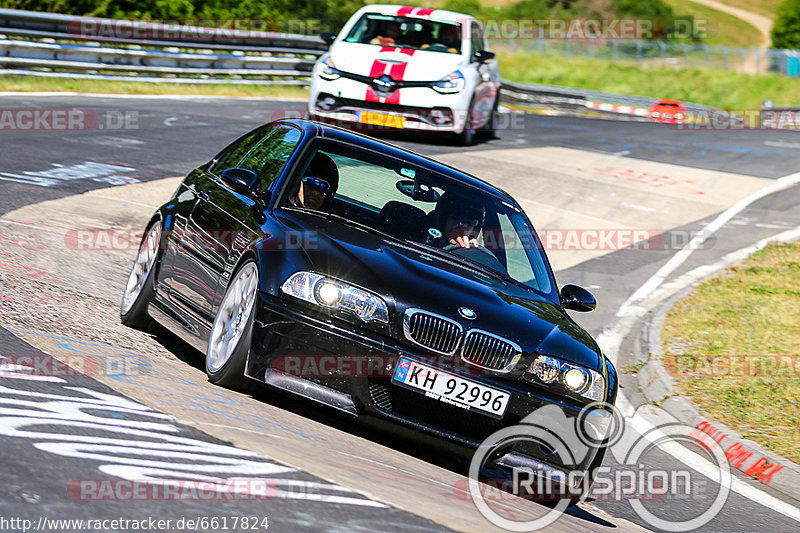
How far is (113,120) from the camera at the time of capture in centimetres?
1697

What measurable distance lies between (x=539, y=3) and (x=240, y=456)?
9486 cm

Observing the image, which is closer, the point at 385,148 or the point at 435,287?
the point at 435,287

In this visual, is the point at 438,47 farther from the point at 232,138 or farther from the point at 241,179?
the point at 241,179

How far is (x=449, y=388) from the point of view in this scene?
17.5ft

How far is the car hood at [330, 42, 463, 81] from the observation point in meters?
16.8

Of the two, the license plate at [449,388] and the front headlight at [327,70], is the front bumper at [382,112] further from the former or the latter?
the license plate at [449,388]

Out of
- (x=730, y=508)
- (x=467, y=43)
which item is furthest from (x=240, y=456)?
(x=467, y=43)

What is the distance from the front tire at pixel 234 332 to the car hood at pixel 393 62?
11.2 metres

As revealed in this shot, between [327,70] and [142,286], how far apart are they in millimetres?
10287

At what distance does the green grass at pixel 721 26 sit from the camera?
338ft
